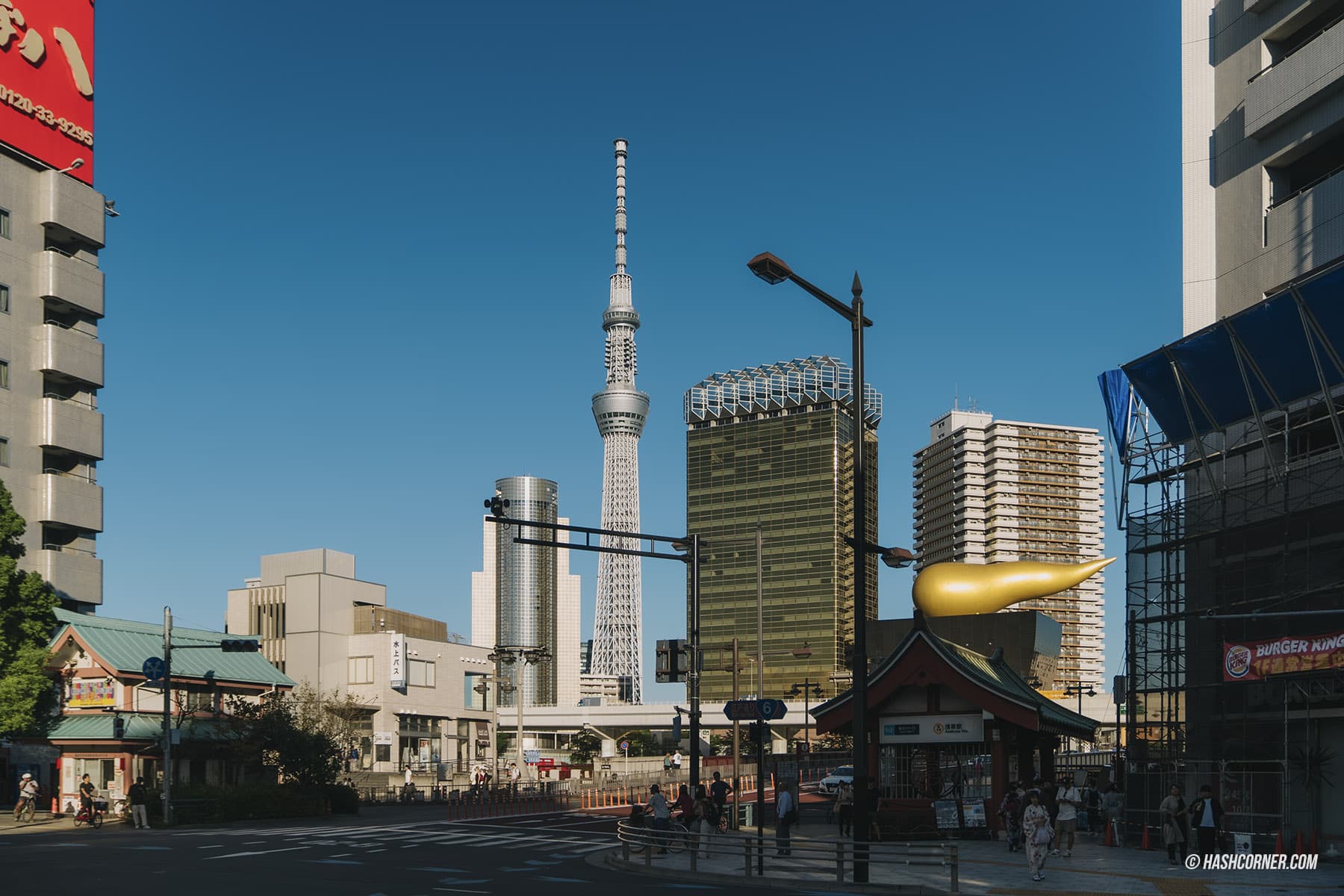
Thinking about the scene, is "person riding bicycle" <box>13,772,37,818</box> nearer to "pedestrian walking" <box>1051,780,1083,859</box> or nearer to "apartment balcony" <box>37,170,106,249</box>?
"pedestrian walking" <box>1051,780,1083,859</box>

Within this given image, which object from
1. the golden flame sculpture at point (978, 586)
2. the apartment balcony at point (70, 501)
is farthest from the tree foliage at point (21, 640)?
the golden flame sculpture at point (978, 586)

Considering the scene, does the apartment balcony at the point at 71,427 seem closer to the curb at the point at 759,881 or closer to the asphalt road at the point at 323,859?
the asphalt road at the point at 323,859

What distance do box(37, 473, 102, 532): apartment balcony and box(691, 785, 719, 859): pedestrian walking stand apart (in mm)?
48942

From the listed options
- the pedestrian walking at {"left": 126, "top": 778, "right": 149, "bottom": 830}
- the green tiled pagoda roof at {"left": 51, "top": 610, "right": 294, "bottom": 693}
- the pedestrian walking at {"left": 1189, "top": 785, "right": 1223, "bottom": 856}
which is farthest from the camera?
the green tiled pagoda roof at {"left": 51, "top": 610, "right": 294, "bottom": 693}

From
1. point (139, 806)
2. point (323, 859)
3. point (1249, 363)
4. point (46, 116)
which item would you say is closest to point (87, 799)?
point (139, 806)

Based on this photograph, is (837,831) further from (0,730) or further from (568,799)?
(0,730)

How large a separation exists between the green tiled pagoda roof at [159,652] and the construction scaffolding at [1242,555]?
35.0 metres

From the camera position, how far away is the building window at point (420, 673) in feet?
332

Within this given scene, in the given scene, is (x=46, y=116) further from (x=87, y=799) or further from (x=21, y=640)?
(x=87, y=799)

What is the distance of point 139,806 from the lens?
4719cm

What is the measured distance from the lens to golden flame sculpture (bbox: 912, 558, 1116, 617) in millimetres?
73375

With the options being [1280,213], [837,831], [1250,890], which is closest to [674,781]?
[837,831]

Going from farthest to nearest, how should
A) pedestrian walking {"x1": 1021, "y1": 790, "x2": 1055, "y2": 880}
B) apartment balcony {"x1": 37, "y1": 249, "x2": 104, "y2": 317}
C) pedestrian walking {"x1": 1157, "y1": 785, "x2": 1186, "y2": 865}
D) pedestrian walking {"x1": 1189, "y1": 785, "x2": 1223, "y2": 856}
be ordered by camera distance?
apartment balcony {"x1": 37, "y1": 249, "x2": 104, "y2": 317}, pedestrian walking {"x1": 1157, "y1": 785, "x2": 1186, "y2": 865}, pedestrian walking {"x1": 1189, "y1": 785, "x2": 1223, "y2": 856}, pedestrian walking {"x1": 1021, "y1": 790, "x2": 1055, "y2": 880}

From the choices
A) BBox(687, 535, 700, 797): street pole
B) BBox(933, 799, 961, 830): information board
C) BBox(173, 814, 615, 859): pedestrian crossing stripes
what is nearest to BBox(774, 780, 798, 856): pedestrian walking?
BBox(687, 535, 700, 797): street pole
